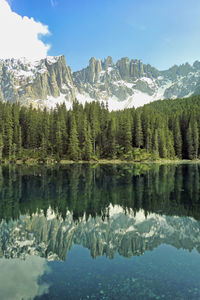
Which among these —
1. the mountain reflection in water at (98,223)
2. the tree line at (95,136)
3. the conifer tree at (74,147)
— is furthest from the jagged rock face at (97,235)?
the tree line at (95,136)

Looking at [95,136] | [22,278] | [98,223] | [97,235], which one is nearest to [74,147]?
[95,136]

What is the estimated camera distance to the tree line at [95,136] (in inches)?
3514

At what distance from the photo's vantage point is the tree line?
89.2m

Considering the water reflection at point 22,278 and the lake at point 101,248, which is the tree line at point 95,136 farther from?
the water reflection at point 22,278

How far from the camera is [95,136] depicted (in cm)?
9706

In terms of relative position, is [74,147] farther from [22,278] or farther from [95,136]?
[22,278]

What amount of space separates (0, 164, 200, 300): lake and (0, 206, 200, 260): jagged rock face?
5 centimetres

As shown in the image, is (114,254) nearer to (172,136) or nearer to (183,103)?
(172,136)

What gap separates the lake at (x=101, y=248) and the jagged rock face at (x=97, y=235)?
0.05m

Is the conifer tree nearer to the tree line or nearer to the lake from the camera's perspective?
the tree line

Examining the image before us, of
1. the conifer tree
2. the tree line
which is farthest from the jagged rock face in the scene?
the tree line

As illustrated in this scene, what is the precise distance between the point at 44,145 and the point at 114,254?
80.3 m

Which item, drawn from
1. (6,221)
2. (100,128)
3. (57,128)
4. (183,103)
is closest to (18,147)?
(57,128)

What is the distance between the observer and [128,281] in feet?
29.8
